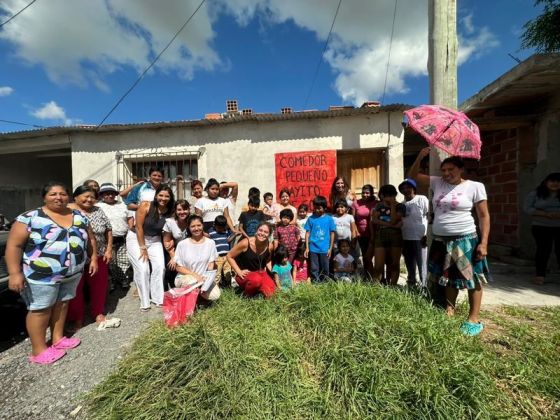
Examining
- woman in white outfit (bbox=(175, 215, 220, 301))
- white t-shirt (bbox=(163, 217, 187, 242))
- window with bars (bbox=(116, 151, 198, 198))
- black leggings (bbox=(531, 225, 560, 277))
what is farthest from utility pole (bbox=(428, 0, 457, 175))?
window with bars (bbox=(116, 151, 198, 198))

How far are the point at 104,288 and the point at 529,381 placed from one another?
409 centimetres

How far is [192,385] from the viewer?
1.95m

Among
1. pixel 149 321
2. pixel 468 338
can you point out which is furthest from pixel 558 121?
pixel 149 321

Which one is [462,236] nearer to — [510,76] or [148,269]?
[510,76]

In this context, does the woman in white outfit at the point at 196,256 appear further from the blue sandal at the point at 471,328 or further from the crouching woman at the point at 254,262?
the blue sandal at the point at 471,328

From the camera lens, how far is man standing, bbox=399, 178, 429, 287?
149 inches

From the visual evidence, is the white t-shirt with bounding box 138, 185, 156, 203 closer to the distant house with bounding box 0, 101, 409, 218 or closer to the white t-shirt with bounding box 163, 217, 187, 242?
the white t-shirt with bounding box 163, 217, 187, 242

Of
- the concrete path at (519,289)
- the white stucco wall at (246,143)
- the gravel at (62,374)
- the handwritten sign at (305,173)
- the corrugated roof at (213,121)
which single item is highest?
the corrugated roof at (213,121)

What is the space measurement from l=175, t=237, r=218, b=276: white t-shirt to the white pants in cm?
39

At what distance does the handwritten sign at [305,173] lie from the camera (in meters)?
6.03

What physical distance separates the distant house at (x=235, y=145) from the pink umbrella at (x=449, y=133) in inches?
126

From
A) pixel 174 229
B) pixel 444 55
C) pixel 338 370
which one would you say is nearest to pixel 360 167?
pixel 444 55

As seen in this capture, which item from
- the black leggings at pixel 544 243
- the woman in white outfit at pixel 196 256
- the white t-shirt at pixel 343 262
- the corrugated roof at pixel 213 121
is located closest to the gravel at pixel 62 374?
the woman in white outfit at pixel 196 256

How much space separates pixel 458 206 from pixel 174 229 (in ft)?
10.7
